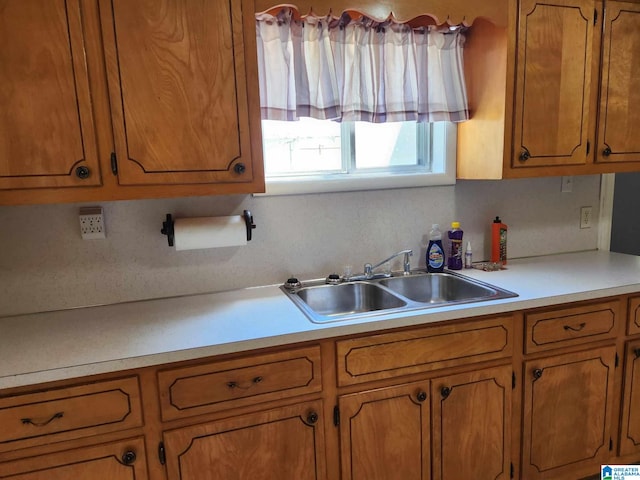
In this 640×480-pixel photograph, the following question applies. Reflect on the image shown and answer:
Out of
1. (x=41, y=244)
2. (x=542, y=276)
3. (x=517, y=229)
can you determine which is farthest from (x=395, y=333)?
(x=41, y=244)

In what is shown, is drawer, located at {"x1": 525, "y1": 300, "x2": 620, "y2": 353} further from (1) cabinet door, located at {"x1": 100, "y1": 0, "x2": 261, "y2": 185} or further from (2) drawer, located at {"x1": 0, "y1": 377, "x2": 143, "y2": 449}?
(2) drawer, located at {"x1": 0, "y1": 377, "x2": 143, "y2": 449}

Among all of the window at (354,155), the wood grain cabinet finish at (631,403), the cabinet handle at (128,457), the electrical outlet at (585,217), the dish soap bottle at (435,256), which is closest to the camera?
the cabinet handle at (128,457)

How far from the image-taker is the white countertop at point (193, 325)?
1240 millimetres

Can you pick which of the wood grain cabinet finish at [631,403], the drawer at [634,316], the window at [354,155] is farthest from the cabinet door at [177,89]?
the wood grain cabinet finish at [631,403]

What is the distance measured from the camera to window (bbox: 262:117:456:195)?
1927 mm

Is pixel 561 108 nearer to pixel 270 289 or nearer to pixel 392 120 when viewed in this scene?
pixel 392 120

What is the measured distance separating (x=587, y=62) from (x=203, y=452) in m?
2.09

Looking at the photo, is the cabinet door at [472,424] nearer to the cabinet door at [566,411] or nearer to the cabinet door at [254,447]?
the cabinet door at [566,411]

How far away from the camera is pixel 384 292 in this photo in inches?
72.4

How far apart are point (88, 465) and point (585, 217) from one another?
249 centimetres

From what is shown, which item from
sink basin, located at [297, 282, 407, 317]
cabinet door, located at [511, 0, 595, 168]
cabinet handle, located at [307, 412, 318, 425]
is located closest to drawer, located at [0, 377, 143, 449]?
cabinet handle, located at [307, 412, 318, 425]

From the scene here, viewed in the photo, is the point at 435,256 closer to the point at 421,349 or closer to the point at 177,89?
the point at 421,349

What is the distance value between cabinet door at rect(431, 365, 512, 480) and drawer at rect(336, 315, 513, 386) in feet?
0.25

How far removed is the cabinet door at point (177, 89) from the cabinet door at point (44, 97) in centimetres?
9
